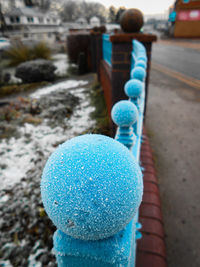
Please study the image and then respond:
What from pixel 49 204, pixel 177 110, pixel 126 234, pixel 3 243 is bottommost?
pixel 3 243

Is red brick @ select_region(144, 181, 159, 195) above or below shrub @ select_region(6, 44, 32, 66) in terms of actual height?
below

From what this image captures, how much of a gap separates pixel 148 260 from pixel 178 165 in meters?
2.04

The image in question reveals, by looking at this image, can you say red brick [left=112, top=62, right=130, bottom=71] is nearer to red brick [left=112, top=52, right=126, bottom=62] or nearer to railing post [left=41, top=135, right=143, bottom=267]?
red brick [left=112, top=52, right=126, bottom=62]

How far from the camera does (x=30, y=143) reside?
3.98 metres

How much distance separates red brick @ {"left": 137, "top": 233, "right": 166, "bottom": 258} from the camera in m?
1.47

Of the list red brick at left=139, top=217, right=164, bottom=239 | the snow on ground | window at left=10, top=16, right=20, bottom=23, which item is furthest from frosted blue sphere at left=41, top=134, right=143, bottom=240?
window at left=10, top=16, right=20, bottom=23

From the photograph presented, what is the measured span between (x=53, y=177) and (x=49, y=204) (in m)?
0.08

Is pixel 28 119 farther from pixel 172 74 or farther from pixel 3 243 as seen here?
pixel 172 74

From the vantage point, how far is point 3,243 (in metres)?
2.16

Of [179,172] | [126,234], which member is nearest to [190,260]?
[179,172]

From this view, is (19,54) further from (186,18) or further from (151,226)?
(186,18)

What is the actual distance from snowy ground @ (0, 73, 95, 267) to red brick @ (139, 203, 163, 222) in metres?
1.17

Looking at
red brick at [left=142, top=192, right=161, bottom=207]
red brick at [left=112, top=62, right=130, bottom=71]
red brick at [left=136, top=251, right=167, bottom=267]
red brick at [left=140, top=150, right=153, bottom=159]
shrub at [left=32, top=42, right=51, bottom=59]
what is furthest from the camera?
shrub at [left=32, top=42, right=51, bottom=59]

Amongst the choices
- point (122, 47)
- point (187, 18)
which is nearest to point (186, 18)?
point (187, 18)
